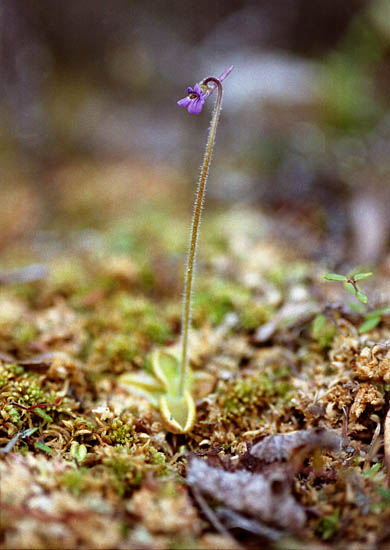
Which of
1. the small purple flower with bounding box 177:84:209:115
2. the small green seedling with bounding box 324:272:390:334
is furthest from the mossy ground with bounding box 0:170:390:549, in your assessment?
the small purple flower with bounding box 177:84:209:115

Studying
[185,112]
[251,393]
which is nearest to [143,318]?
[251,393]

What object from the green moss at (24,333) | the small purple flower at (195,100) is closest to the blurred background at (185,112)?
the green moss at (24,333)

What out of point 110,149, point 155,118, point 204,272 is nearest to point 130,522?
point 204,272

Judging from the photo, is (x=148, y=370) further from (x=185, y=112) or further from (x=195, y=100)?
(x=185, y=112)

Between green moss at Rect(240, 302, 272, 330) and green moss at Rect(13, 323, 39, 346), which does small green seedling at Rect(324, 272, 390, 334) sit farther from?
green moss at Rect(13, 323, 39, 346)

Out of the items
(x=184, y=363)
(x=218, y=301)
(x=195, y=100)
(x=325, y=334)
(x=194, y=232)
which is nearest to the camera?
(x=195, y=100)

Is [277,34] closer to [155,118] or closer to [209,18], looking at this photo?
[209,18]
